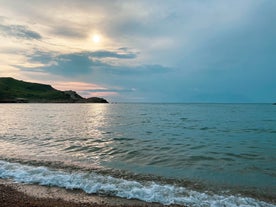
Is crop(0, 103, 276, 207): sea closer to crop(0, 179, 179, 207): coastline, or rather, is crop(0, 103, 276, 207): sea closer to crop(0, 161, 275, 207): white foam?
crop(0, 161, 275, 207): white foam

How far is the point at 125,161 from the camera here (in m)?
20.5

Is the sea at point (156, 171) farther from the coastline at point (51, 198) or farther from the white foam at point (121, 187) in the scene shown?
the coastline at point (51, 198)

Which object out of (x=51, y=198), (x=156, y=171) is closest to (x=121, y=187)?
(x=51, y=198)

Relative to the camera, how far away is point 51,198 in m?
12.0

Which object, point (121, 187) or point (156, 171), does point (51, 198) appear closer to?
point (121, 187)

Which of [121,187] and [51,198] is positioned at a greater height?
[121,187]

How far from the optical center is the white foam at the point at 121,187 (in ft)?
39.5

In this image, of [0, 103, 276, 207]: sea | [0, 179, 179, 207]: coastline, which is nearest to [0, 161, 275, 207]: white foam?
[0, 103, 276, 207]: sea

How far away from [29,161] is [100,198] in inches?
385

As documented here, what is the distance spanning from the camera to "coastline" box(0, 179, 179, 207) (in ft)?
36.2

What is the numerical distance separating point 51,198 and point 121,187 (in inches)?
138

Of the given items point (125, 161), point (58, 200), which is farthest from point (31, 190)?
point (125, 161)

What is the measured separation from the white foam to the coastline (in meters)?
0.55

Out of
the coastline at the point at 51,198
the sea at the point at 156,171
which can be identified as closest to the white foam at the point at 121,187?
the sea at the point at 156,171
